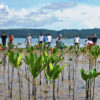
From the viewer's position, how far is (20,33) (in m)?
143

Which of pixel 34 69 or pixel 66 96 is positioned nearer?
pixel 34 69

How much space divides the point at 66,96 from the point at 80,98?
328 millimetres

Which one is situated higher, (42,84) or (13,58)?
(13,58)

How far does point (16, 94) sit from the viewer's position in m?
5.86

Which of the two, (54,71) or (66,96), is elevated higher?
(54,71)

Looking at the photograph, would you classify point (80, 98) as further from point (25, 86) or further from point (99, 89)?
point (25, 86)

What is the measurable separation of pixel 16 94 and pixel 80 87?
182 cm

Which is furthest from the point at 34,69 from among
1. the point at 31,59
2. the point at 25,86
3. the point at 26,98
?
the point at 25,86

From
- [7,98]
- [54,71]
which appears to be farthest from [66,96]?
[54,71]

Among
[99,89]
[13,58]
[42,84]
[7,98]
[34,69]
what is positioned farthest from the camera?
[42,84]

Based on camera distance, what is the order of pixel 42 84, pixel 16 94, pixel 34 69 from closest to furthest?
pixel 34 69, pixel 16 94, pixel 42 84

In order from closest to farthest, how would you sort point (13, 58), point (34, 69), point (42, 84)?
point (34, 69), point (13, 58), point (42, 84)

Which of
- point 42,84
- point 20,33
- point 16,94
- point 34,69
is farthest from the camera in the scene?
point 20,33

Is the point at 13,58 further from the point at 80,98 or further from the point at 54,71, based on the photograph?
the point at 80,98
